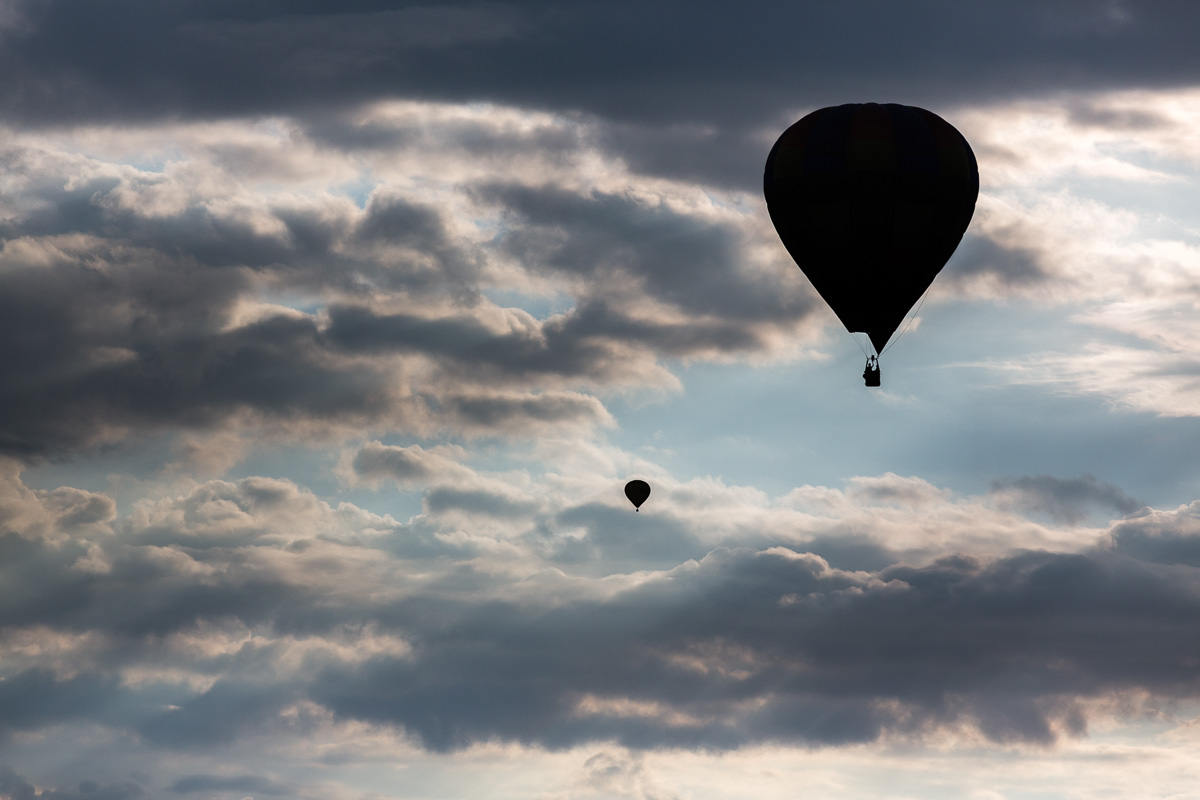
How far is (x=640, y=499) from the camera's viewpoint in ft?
498

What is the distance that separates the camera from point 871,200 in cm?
11225

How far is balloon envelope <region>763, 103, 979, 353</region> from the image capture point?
112m

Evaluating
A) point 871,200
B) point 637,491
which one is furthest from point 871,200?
point 637,491

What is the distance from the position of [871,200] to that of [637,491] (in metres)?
46.1

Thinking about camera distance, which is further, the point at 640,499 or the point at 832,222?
the point at 640,499

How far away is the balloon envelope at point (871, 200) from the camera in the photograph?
112250 millimetres

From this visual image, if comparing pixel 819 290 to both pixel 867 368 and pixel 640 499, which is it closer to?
pixel 867 368

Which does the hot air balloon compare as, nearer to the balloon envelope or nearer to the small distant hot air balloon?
the balloon envelope

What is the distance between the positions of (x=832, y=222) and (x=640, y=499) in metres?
43.4

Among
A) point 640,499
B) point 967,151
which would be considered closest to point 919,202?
point 967,151

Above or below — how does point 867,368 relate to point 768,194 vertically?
below

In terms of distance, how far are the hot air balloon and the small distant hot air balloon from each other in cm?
3870

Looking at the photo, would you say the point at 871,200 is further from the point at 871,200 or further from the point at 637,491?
the point at 637,491

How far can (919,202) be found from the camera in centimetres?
11269
